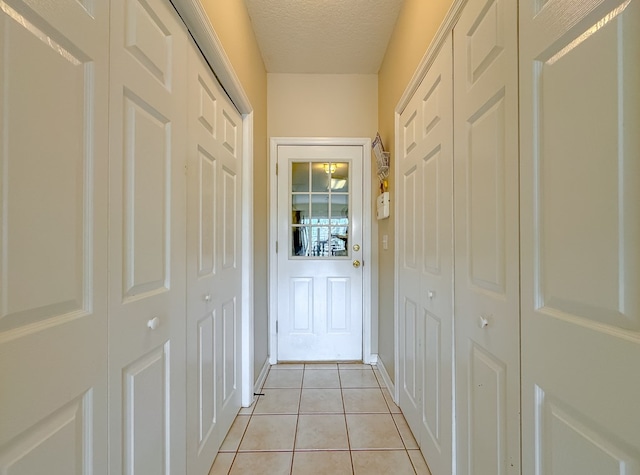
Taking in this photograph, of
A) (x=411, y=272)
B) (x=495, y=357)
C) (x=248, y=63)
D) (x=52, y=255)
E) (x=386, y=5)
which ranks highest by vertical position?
(x=386, y=5)

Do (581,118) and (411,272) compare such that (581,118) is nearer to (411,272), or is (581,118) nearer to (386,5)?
(411,272)

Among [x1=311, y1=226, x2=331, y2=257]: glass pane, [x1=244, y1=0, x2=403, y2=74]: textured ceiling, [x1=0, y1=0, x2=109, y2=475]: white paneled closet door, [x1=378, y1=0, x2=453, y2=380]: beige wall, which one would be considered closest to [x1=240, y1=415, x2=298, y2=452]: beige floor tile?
[x1=378, y1=0, x2=453, y2=380]: beige wall

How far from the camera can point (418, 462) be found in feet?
5.03

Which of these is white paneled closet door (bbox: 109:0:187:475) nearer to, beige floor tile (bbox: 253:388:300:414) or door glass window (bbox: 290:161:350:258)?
beige floor tile (bbox: 253:388:300:414)

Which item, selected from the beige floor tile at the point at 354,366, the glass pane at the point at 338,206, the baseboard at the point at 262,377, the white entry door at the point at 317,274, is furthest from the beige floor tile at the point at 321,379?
the glass pane at the point at 338,206

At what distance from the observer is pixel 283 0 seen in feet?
6.47

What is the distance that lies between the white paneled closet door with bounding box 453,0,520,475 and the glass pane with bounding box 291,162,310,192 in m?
1.74

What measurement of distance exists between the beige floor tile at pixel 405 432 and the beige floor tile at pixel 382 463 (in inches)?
2.8

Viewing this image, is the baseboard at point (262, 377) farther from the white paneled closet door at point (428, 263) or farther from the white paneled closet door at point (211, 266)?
the white paneled closet door at point (428, 263)

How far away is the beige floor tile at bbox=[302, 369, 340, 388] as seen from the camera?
236 centimetres

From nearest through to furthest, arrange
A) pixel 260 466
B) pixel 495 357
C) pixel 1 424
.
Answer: pixel 1 424
pixel 495 357
pixel 260 466

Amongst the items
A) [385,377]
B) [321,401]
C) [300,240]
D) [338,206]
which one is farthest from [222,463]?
[338,206]

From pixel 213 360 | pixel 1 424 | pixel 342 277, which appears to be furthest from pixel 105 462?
pixel 342 277

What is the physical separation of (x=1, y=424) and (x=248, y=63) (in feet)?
7.15
